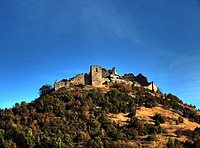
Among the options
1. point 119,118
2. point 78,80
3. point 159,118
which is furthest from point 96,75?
point 159,118

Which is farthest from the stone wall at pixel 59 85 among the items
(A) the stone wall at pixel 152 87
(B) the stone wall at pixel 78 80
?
(A) the stone wall at pixel 152 87

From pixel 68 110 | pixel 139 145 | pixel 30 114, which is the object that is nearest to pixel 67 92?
pixel 68 110

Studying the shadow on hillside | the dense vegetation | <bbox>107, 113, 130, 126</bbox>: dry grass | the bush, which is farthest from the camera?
the bush

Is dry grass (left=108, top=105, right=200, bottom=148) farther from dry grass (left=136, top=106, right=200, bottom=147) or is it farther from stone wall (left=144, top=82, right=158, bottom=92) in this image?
stone wall (left=144, top=82, right=158, bottom=92)

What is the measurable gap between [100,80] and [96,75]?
1.31 meters

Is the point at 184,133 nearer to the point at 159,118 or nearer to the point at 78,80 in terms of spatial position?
the point at 159,118

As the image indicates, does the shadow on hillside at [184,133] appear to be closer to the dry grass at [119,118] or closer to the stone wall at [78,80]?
the dry grass at [119,118]

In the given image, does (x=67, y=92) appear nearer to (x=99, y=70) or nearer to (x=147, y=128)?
(x=99, y=70)

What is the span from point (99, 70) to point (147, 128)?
1774cm

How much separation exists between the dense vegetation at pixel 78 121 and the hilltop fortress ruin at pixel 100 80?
2103 millimetres

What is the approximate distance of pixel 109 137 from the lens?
1871 inches

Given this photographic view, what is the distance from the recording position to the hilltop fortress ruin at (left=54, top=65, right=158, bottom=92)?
63.6 metres

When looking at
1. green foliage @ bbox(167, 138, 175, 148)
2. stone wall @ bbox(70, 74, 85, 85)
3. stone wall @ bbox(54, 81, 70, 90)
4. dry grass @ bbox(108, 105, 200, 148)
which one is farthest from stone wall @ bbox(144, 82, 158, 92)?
green foliage @ bbox(167, 138, 175, 148)

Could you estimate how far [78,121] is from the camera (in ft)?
168
